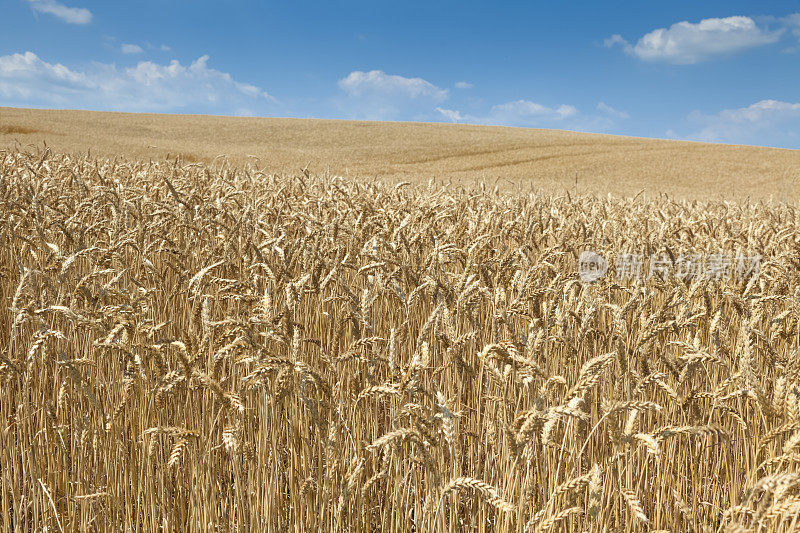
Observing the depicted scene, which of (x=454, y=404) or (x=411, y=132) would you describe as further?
(x=411, y=132)

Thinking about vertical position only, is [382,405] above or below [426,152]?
below

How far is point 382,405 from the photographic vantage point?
2693mm

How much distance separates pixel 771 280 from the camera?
10.5 feet

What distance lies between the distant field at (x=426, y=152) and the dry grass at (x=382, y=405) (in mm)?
17465

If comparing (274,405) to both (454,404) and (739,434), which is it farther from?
(739,434)

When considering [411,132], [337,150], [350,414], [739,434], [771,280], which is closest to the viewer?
[350,414]

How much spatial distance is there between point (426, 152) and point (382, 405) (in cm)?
3292

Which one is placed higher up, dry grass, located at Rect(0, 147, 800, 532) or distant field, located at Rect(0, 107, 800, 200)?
distant field, located at Rect(0, 107, 800, 200)

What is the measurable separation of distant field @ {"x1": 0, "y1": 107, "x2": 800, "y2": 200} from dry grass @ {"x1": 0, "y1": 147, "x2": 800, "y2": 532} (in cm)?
1746

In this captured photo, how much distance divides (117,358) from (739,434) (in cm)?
247

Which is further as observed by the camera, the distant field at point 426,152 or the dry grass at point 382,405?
the distant field at point 426,152

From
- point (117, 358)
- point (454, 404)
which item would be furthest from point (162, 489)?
point (454, 404)

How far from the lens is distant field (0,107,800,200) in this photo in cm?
2472

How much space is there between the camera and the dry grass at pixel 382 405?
1523 millimetres
